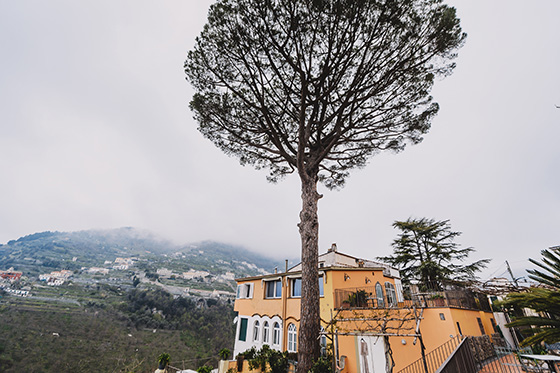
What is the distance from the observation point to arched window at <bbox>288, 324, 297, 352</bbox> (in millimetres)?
14156

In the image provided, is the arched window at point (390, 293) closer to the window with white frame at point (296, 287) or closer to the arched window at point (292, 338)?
the window with white frame at point (296, 287)

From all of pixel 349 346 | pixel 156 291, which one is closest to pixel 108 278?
pixel 156 291

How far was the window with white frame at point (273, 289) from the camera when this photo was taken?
1648 cm

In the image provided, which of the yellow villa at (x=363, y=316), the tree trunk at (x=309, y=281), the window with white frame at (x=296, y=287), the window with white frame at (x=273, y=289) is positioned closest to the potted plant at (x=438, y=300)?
the yellow villa at (x=363, y=316)

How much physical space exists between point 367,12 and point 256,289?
→ 1835cm

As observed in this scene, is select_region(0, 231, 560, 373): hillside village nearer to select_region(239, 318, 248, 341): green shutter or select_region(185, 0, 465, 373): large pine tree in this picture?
select_region(239, 318, 248, 341): green shutter

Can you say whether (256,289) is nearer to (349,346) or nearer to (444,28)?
(349,346)

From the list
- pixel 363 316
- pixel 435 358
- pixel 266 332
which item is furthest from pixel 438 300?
pixel 266 332

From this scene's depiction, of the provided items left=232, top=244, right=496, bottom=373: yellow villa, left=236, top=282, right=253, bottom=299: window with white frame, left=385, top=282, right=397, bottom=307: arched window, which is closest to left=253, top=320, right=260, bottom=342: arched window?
left=232, top=244, right=496, bottom=373: yellow villa

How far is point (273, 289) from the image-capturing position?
17031 mm

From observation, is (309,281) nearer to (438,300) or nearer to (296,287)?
(438,300)

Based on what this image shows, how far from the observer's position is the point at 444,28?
9039 mm

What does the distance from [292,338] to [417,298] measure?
773 centimetres

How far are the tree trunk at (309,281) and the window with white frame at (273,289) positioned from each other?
908 cm
